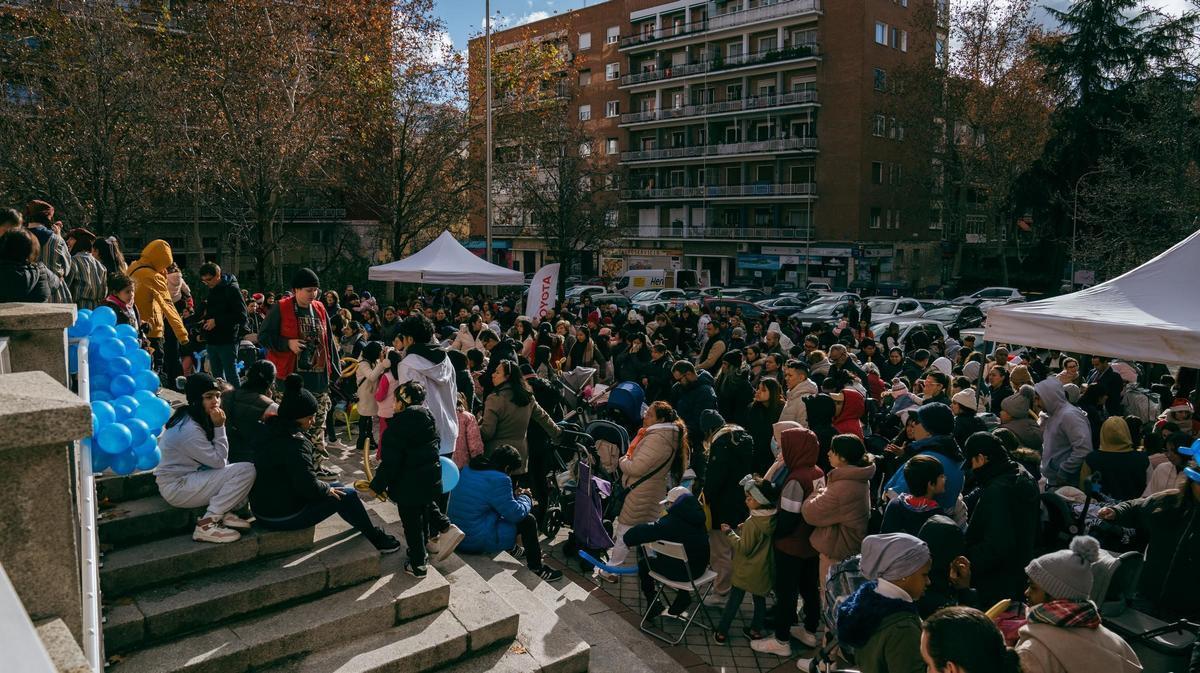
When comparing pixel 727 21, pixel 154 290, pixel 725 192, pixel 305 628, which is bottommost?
pixel 305 628

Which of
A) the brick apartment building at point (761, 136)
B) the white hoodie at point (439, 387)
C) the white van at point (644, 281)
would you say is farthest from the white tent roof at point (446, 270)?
the brick apartment building at point (761, 136)

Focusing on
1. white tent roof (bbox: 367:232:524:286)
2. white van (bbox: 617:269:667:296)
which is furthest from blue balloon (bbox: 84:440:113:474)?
white van (bbox: 617:269:667:296)

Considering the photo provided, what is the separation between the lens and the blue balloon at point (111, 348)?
4793 mm

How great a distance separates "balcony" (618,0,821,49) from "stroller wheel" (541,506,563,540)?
148 feet

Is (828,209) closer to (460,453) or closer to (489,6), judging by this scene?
→ (489,6)

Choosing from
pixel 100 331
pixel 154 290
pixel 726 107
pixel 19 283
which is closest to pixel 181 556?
pixel 100 331

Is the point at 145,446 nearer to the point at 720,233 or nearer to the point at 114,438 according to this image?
the point at 114,438

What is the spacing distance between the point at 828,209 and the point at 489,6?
29242 mm

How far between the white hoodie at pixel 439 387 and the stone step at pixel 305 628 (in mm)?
1427

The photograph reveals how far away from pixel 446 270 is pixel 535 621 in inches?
438

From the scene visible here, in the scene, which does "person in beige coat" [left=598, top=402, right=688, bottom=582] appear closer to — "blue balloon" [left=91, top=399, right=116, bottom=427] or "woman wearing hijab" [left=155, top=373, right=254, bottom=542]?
"woman wearing hijab" [left=155, top=373, right=254, bottom=542]

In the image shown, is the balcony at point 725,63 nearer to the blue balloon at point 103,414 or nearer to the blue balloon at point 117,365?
the blue balloon at point 117,365

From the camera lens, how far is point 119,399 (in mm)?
4375

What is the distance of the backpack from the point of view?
873 centimetres
